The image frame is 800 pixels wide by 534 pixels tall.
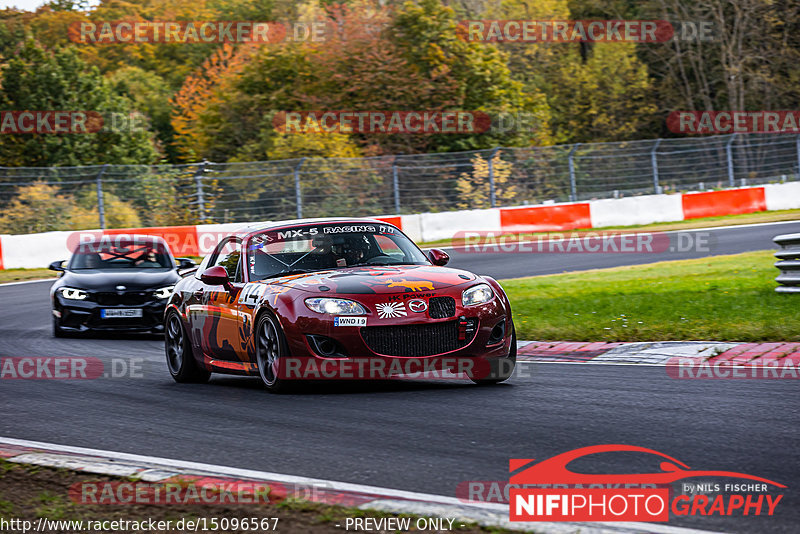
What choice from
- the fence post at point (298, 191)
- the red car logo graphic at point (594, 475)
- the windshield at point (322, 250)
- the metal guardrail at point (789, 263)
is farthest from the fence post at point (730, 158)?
the red car logo graphic at point (594, 475)

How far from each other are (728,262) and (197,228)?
1399cm

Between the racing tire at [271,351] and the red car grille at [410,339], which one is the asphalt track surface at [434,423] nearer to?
the racing tire at [271,351]

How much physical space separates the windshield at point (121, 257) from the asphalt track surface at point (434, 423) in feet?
Answer: 17.1

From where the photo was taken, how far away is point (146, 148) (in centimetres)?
5009

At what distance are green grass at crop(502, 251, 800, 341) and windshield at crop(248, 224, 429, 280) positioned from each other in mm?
2866

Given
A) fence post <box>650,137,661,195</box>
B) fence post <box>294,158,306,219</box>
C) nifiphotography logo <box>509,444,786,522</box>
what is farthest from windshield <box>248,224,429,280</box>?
fence post <box>650,137,661,195</box>

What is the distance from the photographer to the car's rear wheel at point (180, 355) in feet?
33.0

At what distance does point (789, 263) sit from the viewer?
40.8ft

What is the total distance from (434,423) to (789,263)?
6983mm

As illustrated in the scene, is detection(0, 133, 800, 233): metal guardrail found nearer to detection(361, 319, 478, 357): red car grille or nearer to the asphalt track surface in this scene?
the asphalt track surface

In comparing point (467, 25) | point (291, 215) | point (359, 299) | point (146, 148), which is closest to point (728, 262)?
point (359, 299)

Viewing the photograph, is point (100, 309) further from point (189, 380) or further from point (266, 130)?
point (266, 130)

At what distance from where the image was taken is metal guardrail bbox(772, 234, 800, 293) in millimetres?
12312

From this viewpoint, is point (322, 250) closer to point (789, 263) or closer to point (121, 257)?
point (789, 263)
